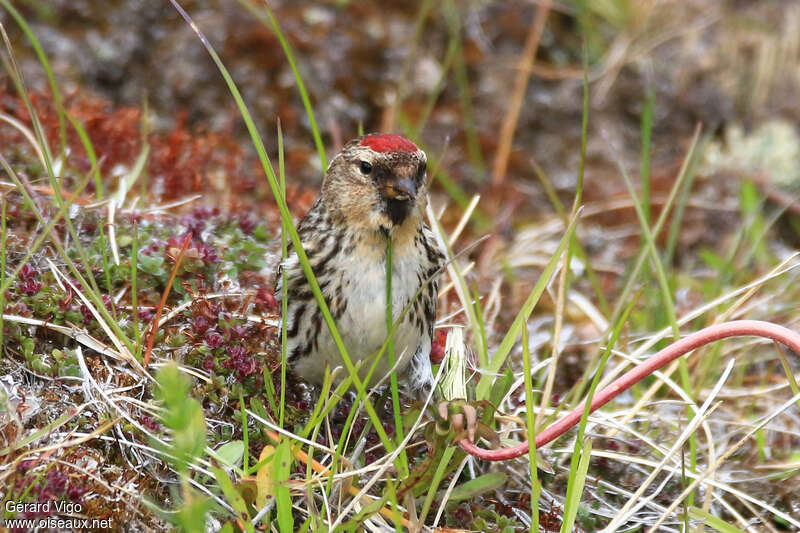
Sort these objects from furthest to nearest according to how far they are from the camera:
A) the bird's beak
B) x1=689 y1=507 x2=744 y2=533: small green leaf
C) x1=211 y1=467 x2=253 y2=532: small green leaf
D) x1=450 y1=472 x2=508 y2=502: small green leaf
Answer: the bird's beak → x1=689 y1=507 x2=744 y2=533: small green leaf → x1=450 y1=472 x2=508 y2=502: small green leaf → x1=211 y1=467 x2=253 y2=532: small green leaf

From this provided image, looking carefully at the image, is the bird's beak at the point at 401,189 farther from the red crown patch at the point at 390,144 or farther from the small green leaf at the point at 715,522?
the small green leaf at the point at 715,522

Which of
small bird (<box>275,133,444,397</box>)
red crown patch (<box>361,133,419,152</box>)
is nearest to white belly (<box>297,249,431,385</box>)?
small bird (<box>275,133,444,397</box>)

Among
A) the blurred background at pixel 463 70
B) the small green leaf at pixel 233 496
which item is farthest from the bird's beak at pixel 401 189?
the blurred background at pixel 463 70

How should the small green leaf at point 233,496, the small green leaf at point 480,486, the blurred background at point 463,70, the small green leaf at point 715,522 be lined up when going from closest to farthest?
1. the small green leaf at point 233,496
2. the small green leaf at point 480,486
3. the small green leaf at point 715,522
4. the blurred background at point 463,70

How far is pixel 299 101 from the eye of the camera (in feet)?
19.5

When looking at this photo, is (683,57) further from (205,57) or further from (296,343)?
(296,343)

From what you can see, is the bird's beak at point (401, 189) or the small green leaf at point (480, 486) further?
the bird's beak at point (401, 189)

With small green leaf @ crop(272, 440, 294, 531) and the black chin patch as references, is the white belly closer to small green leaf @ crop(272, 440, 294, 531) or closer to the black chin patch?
the black chin patch

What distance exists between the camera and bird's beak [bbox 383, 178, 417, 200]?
306 centimetres

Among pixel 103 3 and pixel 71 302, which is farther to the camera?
pixel 103 3

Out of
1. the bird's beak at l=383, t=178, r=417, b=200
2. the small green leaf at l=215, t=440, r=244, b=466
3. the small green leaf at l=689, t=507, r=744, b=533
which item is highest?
the bird's beak at l=383, t=178, r=417, b=200

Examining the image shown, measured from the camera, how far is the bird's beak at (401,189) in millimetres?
3062

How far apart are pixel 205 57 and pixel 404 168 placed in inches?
128

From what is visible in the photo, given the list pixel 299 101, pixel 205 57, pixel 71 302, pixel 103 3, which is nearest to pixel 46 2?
pixel 103 3
